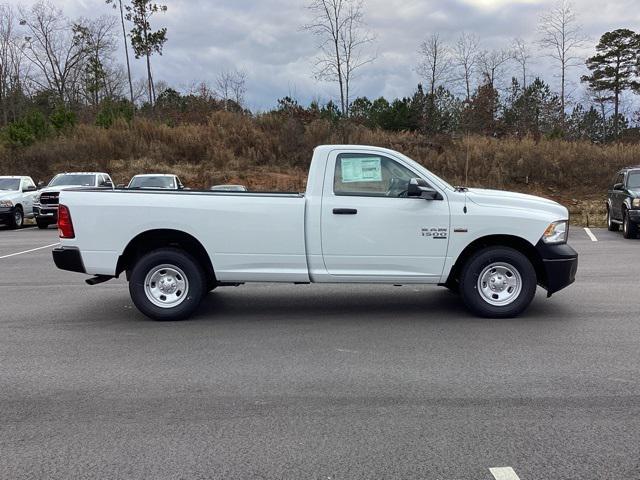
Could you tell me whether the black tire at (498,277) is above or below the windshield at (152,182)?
below

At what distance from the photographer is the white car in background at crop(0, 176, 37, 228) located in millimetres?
21391

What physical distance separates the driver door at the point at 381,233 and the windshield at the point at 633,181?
12.1 meters

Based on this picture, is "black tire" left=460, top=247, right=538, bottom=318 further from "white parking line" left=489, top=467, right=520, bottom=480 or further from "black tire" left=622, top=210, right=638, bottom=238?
"black tire" left=622, top=210, right=638, bottom=238

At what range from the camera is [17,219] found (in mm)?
21984

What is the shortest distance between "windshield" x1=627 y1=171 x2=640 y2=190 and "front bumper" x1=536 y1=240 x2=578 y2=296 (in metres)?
11.3

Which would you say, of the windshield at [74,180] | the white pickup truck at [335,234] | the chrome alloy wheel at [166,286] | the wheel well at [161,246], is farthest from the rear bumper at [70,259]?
the windshield at [74,180]

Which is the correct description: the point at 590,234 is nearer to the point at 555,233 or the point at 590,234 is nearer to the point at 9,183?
the point at 555,233

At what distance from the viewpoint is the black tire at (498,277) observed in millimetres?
7047

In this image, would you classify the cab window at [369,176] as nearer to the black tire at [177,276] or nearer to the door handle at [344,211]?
the door handle at [344,211]

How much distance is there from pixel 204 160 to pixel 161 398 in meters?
31.4

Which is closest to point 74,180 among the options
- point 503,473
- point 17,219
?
point 17,219

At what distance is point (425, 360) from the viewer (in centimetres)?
561

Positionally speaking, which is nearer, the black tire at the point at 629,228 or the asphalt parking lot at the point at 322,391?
the asphalt parking lot at the point at 322,391

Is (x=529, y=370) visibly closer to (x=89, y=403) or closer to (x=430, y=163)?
(x=89, y=403)
